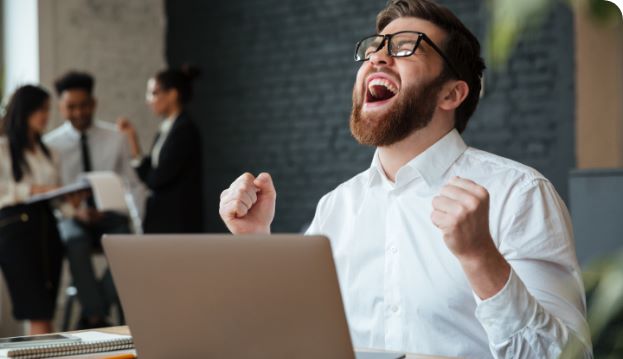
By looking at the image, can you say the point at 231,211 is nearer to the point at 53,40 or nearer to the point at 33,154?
the point at 33,154

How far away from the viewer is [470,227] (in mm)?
1055

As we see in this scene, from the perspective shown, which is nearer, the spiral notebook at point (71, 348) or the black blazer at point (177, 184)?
the spiral notebook at point (71, 348)

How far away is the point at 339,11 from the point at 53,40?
6.53 feet

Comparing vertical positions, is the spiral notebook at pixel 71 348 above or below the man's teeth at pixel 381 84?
below

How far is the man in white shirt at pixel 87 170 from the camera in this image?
174 inches

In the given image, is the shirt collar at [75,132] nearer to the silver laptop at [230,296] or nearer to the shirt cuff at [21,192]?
the shirt cuff at [21,192]

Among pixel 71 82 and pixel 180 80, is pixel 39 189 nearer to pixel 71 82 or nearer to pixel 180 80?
pixel 71 82

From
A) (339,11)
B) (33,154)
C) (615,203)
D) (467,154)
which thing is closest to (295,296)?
(467,154)

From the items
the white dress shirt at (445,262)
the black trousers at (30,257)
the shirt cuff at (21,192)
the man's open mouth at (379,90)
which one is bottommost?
the black trousers at (30,257)

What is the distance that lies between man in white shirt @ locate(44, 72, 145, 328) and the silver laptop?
11.8 ft

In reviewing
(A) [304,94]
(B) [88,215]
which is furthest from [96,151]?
(A) [304,94]

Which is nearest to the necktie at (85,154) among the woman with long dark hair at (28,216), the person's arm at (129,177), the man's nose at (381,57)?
the person's arm at (129,177)

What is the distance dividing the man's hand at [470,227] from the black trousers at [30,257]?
331cm

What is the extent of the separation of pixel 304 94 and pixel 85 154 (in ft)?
5.86
